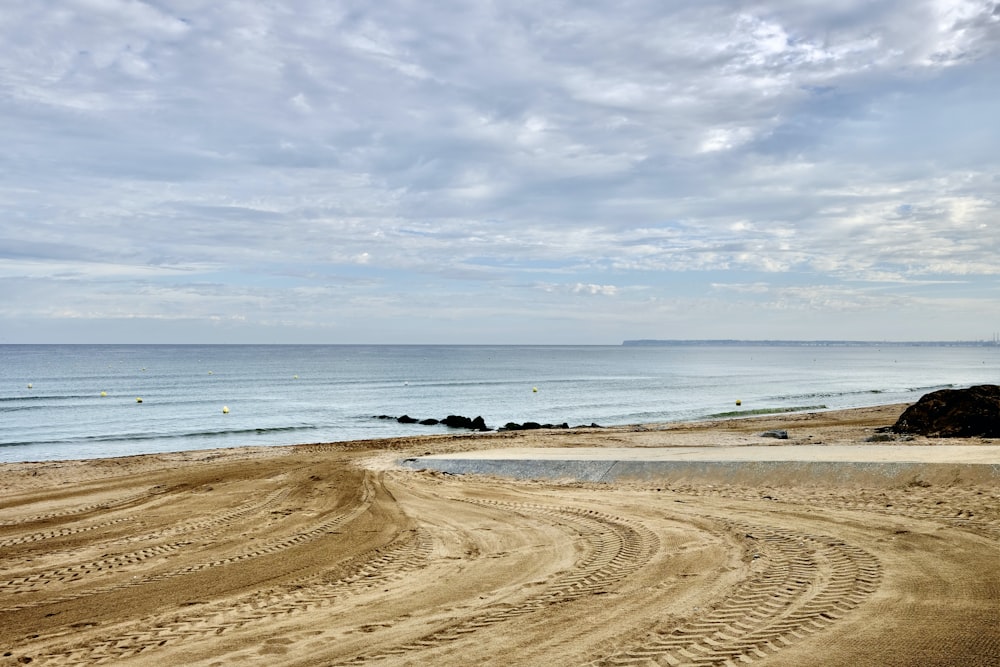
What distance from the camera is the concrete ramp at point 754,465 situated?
37.5 feet

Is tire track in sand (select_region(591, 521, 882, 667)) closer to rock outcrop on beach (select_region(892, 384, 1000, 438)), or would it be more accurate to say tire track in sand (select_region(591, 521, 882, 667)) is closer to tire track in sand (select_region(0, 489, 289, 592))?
tire track in sand (select_region(0, 489, 289, 592))

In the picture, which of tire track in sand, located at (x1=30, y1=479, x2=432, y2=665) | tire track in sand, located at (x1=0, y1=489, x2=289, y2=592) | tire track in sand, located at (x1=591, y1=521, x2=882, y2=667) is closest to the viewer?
tire track in sand, located at (x1=591, y1=521, x2=882, y2=667)

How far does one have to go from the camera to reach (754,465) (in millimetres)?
12781

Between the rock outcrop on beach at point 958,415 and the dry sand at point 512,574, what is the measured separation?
6749 mm

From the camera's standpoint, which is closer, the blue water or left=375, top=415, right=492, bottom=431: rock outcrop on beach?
the blue water

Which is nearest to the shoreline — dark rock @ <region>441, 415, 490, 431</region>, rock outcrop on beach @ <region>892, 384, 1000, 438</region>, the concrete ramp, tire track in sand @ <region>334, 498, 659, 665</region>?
dark rock @ <region>441, 415, 490, 431</region>

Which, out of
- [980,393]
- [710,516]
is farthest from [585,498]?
[980,393]

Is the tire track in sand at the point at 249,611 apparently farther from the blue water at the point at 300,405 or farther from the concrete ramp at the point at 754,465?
the blue water at the point at 300,405

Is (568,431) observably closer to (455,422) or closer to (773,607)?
(455,422)

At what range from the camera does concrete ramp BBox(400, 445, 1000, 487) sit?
37.5 ft

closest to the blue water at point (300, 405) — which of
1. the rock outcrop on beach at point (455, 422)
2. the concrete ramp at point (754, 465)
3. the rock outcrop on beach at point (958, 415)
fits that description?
the rock outcrop on beach at point (455, 422)

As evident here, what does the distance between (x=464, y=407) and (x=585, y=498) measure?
30456mm

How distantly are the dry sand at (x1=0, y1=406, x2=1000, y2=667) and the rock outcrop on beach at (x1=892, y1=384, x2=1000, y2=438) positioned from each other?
6.75 m

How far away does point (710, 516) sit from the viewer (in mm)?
9641
